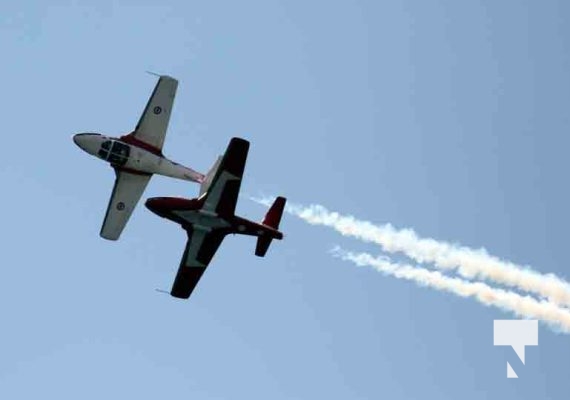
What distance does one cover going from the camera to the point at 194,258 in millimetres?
76125

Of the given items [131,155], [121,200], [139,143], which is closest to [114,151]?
[131,155]

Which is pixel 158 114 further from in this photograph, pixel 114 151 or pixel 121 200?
pixel 121 200

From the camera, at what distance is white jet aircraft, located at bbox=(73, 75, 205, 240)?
79188mm

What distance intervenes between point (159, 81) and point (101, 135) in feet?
17.3

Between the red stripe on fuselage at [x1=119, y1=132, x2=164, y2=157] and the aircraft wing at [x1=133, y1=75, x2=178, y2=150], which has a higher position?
the aircraft wing at [x1=133, y1=75, x2=178, y2=150]

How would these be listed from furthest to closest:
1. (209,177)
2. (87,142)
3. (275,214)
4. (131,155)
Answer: (87,142) → (131,155) → (209,177) → (275,214)

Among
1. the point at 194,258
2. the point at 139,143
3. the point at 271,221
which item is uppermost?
the point at 139,143

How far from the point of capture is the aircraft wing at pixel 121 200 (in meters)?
80.5

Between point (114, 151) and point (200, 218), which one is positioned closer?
point (200, 218)

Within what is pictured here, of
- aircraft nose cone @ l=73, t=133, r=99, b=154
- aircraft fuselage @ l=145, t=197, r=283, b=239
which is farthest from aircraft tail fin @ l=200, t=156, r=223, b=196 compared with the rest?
aircraft nose cone @ l=73, t=133, r=99, b=154

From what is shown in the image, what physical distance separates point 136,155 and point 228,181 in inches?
398

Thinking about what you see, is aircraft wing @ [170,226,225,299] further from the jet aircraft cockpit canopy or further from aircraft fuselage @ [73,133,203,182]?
the jet aircraft cockpit canopy

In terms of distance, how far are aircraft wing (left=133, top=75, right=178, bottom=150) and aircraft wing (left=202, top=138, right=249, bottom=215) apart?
30.5 ft

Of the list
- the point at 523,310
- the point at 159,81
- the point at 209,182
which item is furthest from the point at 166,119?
the point at 523,310
